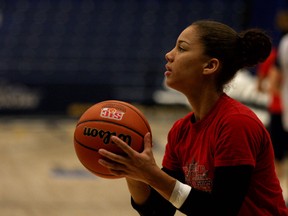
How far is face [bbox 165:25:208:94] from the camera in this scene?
2.62 metres

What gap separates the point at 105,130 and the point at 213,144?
0.44 m

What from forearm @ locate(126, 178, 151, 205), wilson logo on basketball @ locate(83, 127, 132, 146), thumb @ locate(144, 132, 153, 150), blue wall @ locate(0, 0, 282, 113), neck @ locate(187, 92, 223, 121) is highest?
neck @ locate(187, 92, 223, 121)

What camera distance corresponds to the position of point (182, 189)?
250 centimetres

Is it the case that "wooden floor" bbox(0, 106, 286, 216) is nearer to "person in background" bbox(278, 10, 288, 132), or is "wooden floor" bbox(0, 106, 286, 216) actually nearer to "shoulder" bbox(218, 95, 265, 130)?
"person in background" bbox(278, 10, 288, 132)

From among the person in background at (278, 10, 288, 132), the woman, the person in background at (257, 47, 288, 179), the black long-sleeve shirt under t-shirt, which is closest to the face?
the woman

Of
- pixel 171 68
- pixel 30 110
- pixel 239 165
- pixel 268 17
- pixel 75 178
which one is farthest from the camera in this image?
pixel 268 17

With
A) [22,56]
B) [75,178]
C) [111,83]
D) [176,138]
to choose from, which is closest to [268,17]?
[111,83]

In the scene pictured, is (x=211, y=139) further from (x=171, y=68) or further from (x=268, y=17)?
(x=268, y=17)

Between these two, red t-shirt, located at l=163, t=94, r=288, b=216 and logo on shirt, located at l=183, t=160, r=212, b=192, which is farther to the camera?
logo on shirt, located at l=183, t=160, r=212, b=192

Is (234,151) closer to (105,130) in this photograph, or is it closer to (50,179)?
(105,130)

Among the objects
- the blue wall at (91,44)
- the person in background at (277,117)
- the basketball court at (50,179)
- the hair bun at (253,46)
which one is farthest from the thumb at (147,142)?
the blue wall at (91,44)

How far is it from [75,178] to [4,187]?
35.9 inches

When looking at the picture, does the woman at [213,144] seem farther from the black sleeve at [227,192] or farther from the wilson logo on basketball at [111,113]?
the wilson logo on basketball at [111,113]

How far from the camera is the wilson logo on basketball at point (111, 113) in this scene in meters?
2.72
